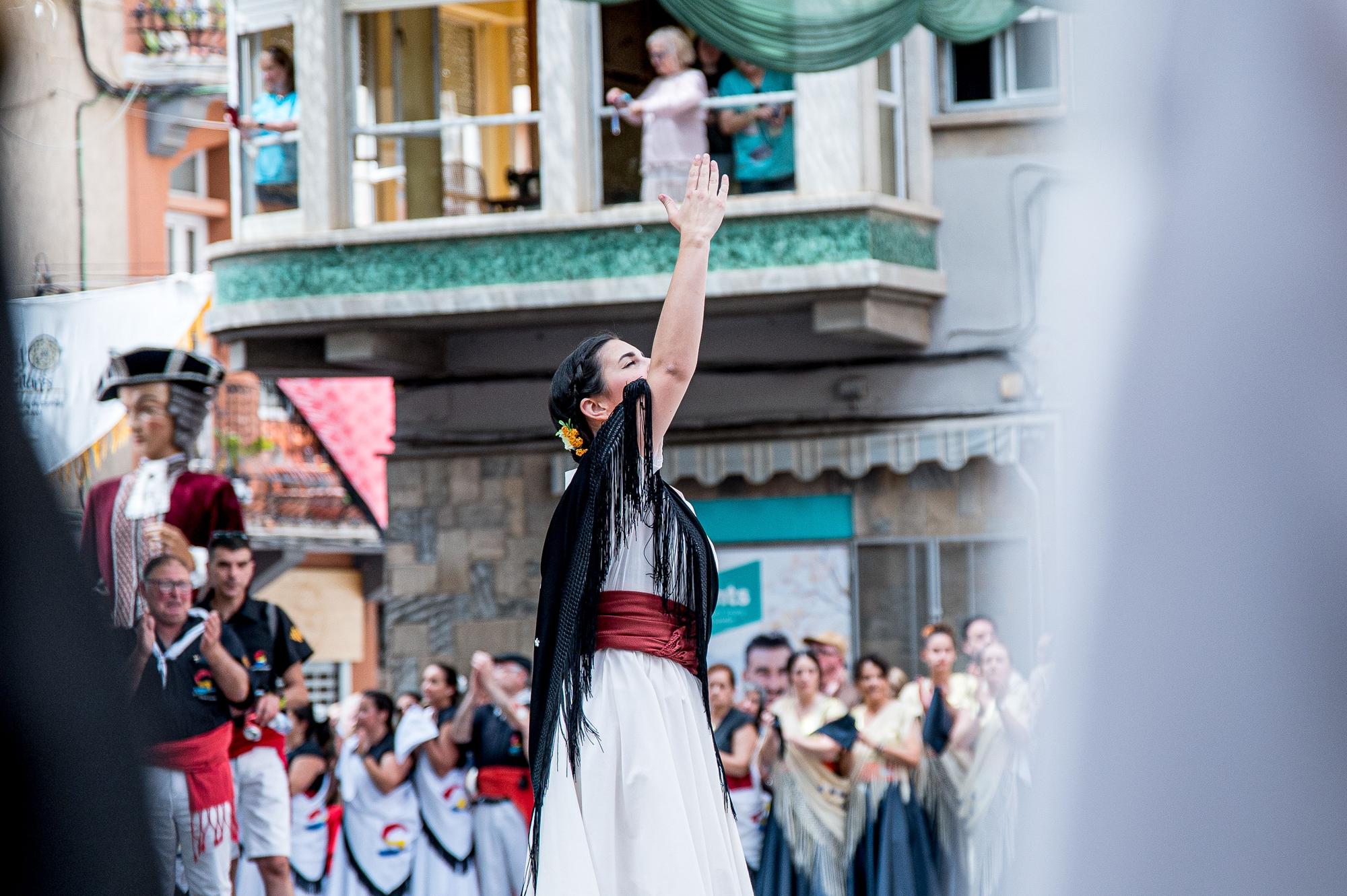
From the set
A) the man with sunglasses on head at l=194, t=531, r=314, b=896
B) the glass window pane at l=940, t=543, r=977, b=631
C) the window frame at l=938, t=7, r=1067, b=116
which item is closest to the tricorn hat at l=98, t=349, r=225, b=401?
the man with sunglasses on head at l=194, t=531, r=314, b=896

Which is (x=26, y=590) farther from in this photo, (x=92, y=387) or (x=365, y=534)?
(x=365, y=534)

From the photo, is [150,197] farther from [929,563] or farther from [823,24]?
[823,24]

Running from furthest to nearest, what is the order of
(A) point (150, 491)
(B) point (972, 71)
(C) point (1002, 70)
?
1. (B) point (972, 71)
2. (C) point (1002, 70)
3. (A) point (150, 491)

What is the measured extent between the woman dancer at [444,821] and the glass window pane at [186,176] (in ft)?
62.5

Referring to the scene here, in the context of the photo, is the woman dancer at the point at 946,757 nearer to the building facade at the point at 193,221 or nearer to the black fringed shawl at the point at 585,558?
the black fringed shawl at the point at 585,558

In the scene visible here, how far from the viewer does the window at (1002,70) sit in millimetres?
13297

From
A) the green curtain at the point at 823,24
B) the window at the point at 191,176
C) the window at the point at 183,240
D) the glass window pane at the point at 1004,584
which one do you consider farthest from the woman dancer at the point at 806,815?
the window at the point at 191,176

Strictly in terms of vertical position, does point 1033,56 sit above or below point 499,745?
above

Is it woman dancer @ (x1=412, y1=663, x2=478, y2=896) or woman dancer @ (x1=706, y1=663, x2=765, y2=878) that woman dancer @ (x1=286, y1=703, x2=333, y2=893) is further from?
woman dancer @ (x1=706, y1=663, x2=765, y2=878)

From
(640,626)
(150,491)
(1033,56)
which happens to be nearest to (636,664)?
(640,626)

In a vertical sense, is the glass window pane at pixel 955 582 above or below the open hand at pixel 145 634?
below

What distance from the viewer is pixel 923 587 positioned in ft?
44.0

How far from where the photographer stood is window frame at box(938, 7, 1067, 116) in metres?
13.3

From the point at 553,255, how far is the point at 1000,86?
3368 millimetres
